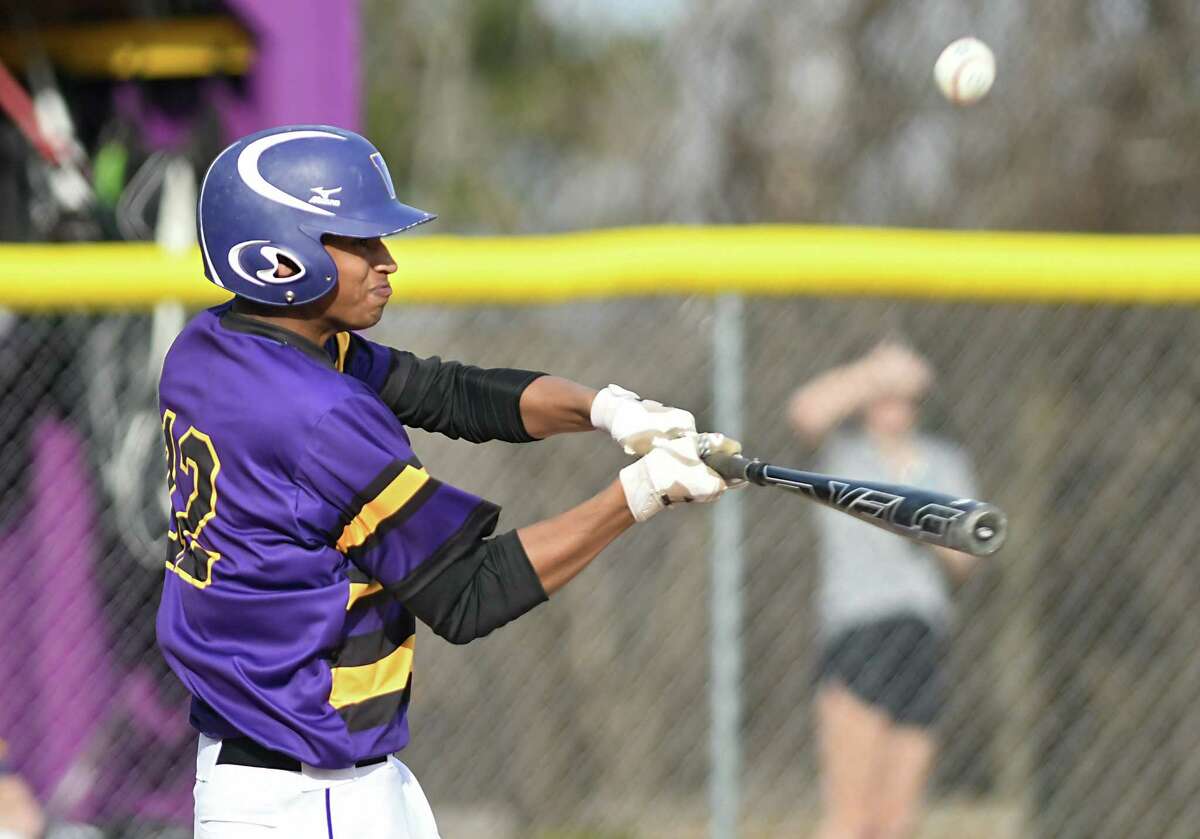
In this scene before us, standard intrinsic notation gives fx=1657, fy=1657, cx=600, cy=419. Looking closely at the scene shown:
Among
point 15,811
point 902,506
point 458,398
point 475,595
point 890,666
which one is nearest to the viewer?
point 902,506

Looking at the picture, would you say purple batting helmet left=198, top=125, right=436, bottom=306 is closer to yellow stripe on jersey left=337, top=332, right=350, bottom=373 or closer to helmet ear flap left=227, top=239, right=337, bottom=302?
helmet ear flap left=227, top=239, right=337, bottom=302

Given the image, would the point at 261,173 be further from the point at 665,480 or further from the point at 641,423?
the point at 665,480

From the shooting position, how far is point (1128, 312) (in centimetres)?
566

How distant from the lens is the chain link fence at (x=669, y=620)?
225 inches

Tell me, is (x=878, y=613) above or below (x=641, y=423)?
below

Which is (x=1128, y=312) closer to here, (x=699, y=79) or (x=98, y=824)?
(x=98, y=824)

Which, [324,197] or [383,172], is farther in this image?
[383,172]

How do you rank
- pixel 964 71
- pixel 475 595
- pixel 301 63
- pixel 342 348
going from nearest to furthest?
pixel 475 595, pixel 342 348, pixel 964 71, pixel 301 63

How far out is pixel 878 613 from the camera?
17.9 ft

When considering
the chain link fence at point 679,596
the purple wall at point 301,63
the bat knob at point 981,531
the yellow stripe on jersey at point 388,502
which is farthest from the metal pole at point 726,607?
the bat knob at point 981,531

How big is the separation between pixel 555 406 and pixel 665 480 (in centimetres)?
55

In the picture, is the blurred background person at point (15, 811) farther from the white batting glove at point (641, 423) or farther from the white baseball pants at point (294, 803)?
the white batting glove at point (641, 423)

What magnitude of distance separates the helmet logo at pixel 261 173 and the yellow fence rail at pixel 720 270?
2126mm

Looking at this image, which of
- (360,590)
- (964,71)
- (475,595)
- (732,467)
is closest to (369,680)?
(360,590)
